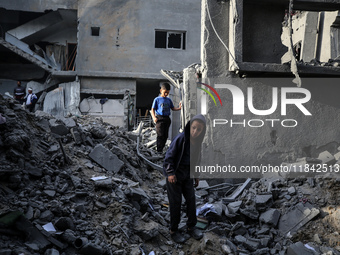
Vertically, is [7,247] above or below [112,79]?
below

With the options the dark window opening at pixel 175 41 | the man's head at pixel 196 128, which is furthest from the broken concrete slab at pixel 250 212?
the dark window opening at pixel 175 41

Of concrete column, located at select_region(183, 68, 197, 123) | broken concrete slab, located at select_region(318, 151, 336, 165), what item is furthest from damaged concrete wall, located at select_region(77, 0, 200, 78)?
broken concrete slab, located at select_region(318, 151, 336, 165)

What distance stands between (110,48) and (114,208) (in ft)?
45.4

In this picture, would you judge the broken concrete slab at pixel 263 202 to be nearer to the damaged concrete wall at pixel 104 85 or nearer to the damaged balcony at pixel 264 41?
the damaged balcony at pixel 264 41

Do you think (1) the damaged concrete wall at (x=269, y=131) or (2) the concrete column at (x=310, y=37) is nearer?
(1) the damaged concrete wall at (x=269, y=131)

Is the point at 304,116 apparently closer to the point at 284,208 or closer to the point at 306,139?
the point at 306,139

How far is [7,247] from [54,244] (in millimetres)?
477

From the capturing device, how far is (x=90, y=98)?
56.0 feet

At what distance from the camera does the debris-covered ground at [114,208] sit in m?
3.73

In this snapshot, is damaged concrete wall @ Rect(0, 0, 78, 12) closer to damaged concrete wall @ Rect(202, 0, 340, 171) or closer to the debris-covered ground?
the debris-covered ground

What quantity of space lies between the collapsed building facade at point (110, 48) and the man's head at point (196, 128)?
12779 millimetres

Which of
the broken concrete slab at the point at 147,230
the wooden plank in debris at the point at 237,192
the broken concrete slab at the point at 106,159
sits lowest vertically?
the broken concrete slab at the point at 147,230

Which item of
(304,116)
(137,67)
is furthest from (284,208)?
(137,67)

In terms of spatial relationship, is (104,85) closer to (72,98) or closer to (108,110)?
(108,110)
